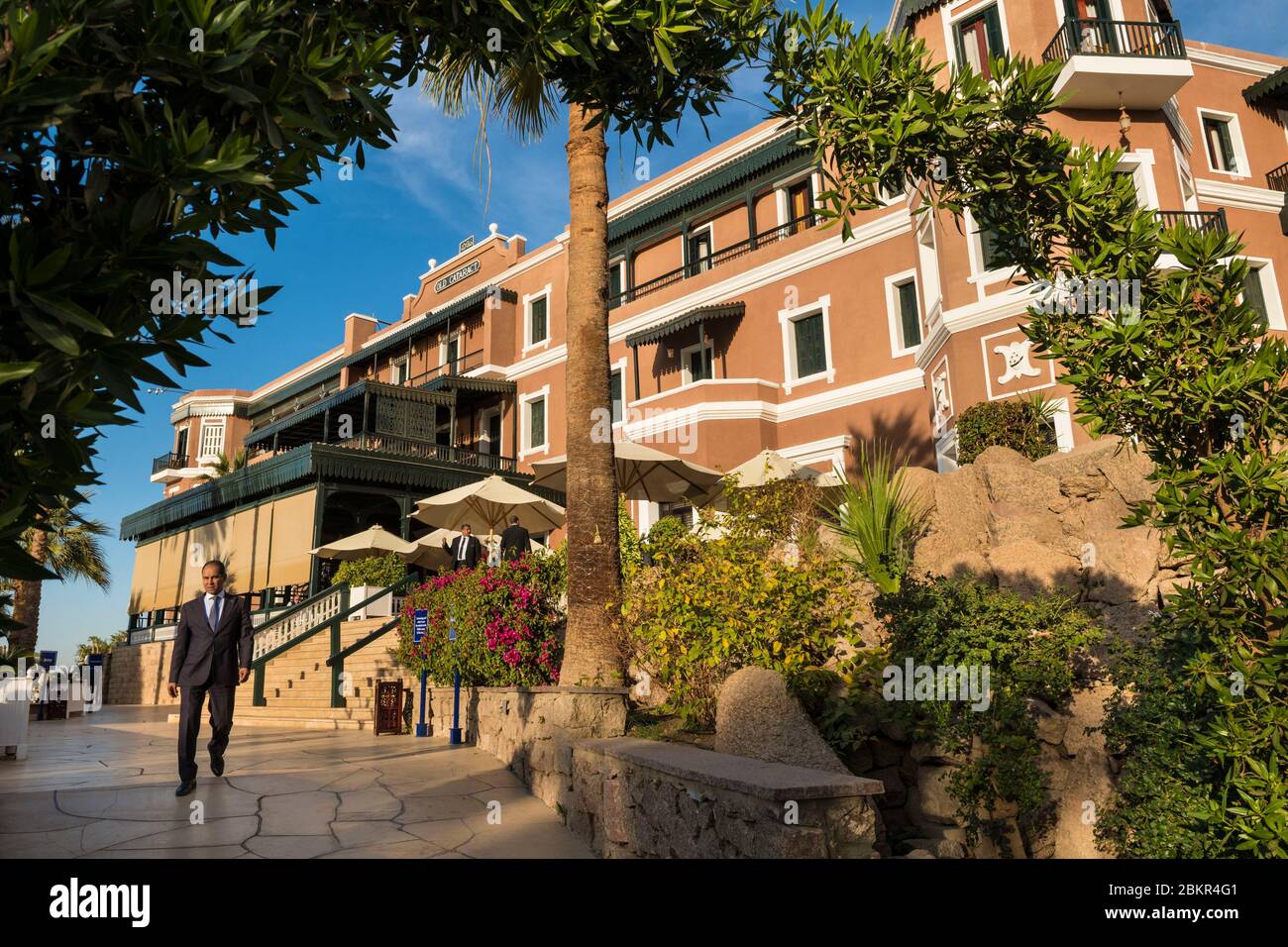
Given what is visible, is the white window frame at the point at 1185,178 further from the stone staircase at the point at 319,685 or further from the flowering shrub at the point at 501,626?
the stone staircase at the point at 319,685

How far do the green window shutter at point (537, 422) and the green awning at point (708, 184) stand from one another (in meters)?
6.00

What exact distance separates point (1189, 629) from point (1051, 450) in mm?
9984

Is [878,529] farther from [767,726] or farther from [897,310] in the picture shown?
[897,310]

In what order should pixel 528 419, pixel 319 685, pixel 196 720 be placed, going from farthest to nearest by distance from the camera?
pixel 528 419
pixel 319 685
pixel 196 720

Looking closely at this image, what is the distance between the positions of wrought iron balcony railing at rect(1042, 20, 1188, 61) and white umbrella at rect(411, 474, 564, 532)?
13148 mm

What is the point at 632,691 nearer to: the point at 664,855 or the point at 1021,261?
the point at 664,855

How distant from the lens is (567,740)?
6.50 meters

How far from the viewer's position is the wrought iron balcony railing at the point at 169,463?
148 feet

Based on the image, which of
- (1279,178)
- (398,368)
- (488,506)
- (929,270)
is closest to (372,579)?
(488,506)

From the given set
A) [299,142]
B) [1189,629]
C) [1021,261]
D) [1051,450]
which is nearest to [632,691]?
[1189,629]

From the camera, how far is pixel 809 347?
69.9 feet

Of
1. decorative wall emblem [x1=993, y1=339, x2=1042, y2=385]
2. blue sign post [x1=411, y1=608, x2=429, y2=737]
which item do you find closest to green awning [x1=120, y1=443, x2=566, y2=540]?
blue sign post [x1=411, y1=608, x2=429, y2=737]

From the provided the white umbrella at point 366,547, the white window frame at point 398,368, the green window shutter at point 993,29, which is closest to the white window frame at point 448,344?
the white window frame at point 398,368

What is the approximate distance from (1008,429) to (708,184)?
1285 cm
